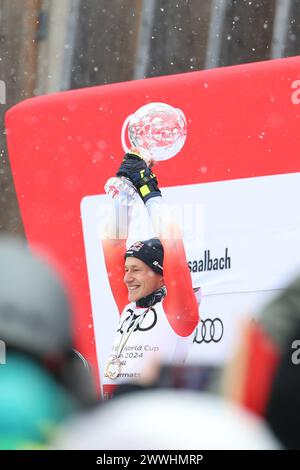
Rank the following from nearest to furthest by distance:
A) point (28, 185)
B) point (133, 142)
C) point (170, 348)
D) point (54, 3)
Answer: point (170, 348)
point (133, 142)
point (28, 185)
point (54, 3)

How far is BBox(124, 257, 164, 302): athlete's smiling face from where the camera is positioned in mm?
3652

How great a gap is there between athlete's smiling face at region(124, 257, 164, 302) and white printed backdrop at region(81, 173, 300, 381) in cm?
21

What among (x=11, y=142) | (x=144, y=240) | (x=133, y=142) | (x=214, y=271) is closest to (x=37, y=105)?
(x=11, y=142)

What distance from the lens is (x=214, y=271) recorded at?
3402 mm

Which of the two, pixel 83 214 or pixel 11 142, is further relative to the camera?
pixel 11 142

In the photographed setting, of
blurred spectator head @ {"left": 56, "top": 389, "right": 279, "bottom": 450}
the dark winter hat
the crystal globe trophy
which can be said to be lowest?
the dark winter hat

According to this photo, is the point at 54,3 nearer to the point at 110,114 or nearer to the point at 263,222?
the point at 110,114

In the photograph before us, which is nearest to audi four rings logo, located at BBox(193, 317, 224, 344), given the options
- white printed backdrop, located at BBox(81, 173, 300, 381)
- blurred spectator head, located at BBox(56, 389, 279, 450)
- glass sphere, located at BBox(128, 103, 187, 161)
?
→ white printed backdrop, located at BBox(81, 173, 300, 381)

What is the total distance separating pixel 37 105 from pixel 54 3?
1172mm

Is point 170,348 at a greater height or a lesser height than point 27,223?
lesser

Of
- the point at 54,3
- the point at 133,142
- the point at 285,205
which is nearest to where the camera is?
the point at 285,205

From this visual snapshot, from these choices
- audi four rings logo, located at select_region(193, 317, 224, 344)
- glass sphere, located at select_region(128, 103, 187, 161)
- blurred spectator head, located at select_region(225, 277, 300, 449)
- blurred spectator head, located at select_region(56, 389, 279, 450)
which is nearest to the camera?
blurred spectator head, located at select_region(56, 389, 279, 450)

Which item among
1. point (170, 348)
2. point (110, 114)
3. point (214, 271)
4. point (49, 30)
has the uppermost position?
point (49, 30)

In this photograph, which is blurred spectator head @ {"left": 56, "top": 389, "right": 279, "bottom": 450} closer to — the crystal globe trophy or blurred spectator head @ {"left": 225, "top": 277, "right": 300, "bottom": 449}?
blurred spectator head @ {"left": 225, "top": 277, "right": 300, "bottom": 449}
